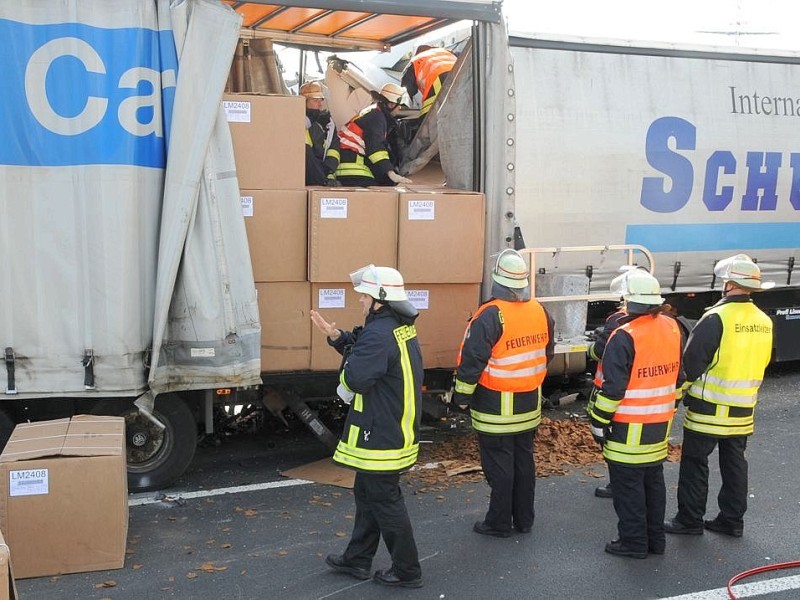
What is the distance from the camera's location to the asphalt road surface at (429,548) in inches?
177

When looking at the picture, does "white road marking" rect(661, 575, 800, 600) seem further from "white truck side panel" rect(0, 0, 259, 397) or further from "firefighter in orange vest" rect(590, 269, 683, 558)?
"white truck side panel" rect(0, 0, 259, 397)

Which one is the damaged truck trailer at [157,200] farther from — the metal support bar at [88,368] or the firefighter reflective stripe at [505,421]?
the firefighter reflective stripe at [505,421]

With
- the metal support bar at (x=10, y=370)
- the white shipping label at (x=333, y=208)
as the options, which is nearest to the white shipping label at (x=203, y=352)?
the metal support bar at (x=10, y=370)

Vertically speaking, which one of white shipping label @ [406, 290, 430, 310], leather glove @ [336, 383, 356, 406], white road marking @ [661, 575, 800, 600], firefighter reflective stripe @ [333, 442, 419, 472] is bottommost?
white road marking @ [661, 575, 800, 600]

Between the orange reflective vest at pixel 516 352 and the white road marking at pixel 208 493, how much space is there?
1.71 m

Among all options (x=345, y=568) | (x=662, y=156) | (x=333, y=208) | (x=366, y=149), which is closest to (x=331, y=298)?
(x=333, y=208)

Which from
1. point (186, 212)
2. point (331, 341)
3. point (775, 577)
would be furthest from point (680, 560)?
point (186, 212)

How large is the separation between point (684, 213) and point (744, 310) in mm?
3707

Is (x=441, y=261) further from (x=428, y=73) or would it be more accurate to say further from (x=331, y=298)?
(x=428, y=73)

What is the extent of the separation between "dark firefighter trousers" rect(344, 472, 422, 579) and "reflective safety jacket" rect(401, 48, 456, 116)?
362 cm

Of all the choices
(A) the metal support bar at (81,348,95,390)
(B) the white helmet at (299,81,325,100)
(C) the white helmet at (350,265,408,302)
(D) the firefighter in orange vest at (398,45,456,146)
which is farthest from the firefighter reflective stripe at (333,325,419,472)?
(B) the white helmet at (299,81,325,100)

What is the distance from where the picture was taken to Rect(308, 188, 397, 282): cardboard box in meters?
5.68

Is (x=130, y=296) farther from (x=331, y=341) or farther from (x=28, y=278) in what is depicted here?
(x=331, y=341)

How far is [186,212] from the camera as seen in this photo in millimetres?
5133
